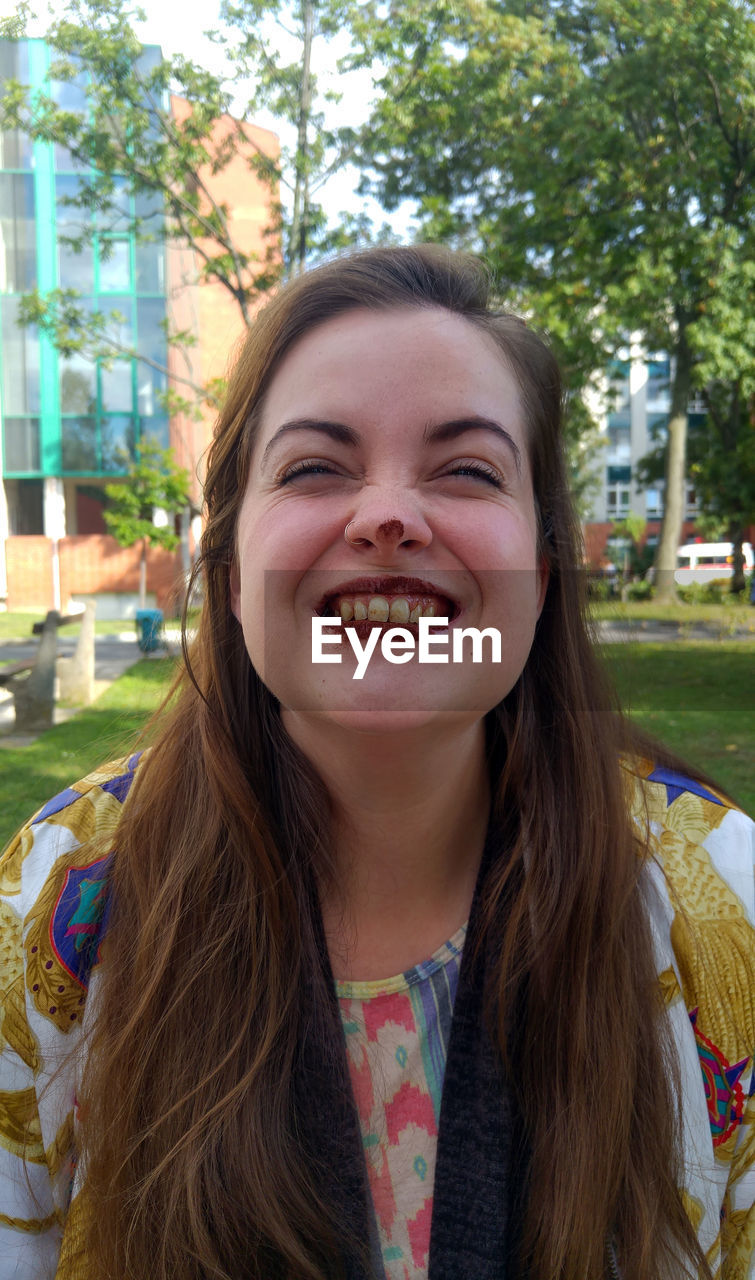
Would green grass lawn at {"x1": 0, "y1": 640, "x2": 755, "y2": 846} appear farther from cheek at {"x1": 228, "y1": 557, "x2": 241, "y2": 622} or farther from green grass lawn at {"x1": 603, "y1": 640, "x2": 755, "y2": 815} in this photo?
cheek at {"x1": 228, "y1": 557, "x2": 241, "y2": 622}

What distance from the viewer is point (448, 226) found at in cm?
1113

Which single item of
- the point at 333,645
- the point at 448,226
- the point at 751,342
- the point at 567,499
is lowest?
the point at 333,645

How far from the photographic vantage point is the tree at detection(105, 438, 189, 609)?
19141mm

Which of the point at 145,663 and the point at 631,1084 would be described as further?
the point at 145,663

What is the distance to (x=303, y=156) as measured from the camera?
1097 cm

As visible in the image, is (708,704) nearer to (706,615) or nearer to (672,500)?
(706,615)

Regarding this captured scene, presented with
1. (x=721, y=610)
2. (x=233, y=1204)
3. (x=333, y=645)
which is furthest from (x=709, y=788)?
(x=721, y=610)

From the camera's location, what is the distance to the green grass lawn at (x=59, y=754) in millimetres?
2178

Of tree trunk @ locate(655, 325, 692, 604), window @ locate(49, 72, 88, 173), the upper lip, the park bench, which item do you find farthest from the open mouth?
tree trunk @ locate(655, 325, 692, 604)

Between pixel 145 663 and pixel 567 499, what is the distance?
13277 mm

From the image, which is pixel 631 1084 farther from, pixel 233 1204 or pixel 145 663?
pixel 145 663

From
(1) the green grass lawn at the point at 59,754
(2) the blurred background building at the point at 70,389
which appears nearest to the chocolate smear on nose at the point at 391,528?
(1) the green grass lawn at the point at 59,754

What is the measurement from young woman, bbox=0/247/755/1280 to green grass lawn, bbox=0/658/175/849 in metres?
0.44

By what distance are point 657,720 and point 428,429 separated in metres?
8.00
